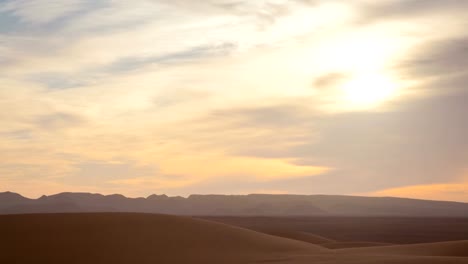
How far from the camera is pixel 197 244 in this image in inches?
752

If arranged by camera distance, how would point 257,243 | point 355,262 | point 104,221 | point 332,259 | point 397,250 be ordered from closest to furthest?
point 355,262, point 332,259, point 397,250, point 257,243, point 104,221

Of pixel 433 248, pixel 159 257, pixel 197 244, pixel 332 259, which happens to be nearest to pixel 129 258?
pixel 159 257

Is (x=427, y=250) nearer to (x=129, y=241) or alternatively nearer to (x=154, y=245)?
(x=154, y=245)

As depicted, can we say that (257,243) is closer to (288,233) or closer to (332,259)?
(332,259)

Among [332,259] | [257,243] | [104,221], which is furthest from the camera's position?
[104,221]

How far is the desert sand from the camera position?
16.9m

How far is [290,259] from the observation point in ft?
52.7

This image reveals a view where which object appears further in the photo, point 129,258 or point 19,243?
point 19,243

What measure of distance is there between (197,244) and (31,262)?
15.7 feet

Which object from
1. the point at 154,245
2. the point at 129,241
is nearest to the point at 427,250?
the point at 154,245

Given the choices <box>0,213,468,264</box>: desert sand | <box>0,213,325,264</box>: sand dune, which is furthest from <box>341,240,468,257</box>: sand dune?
<box>0,213,325,264</box>: sand dune

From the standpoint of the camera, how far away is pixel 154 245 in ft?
61.2

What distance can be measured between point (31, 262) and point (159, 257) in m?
3.43

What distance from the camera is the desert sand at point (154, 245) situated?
16.9 meters
